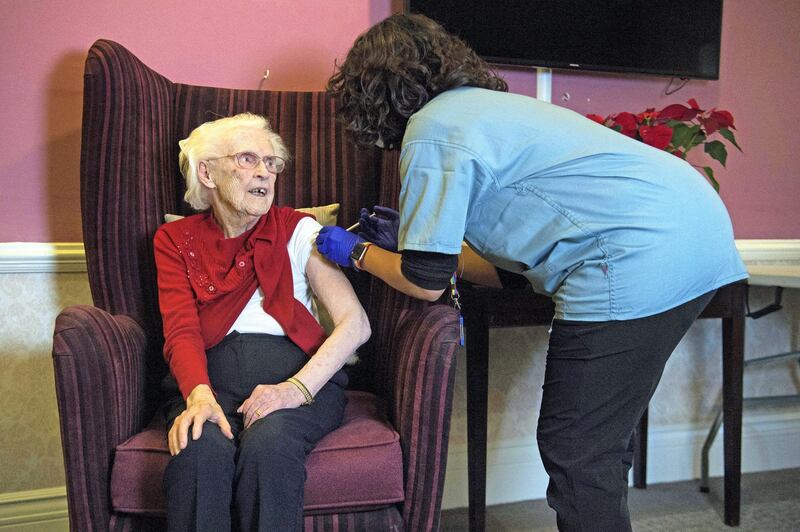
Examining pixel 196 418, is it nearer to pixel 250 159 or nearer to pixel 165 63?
pixel 250 159

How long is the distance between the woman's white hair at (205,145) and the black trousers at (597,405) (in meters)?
0.85

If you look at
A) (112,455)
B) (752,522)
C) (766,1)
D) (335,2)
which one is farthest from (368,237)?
(766,1)

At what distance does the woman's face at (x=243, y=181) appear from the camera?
62.4 inches

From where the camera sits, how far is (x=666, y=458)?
251 centimetres

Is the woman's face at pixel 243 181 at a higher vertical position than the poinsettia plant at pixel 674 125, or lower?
lower

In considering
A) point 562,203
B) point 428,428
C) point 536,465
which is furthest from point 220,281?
point 536,465

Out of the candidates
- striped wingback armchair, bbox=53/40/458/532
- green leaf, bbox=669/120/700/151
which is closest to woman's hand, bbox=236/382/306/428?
striped wingback armchair, bbox=53/40/458/532

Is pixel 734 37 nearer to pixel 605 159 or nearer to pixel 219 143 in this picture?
pixel 605 159

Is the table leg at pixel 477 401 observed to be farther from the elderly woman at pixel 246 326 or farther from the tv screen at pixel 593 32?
the tv screen at pixel 593 32

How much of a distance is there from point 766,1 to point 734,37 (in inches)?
7.3

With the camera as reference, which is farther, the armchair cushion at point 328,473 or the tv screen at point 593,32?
the tv screen at point 593,32

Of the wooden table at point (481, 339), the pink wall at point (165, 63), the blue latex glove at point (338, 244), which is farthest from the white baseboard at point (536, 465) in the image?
the blue latex glove at point (338, 244)

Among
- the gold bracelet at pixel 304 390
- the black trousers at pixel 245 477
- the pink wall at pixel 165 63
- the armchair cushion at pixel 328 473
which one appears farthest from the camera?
the pink wall at pixel 165 63

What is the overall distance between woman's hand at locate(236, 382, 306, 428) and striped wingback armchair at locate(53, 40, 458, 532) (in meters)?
0.10
